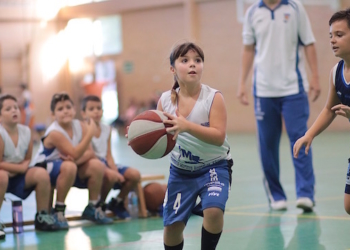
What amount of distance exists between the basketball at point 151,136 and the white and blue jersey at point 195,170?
20 cm

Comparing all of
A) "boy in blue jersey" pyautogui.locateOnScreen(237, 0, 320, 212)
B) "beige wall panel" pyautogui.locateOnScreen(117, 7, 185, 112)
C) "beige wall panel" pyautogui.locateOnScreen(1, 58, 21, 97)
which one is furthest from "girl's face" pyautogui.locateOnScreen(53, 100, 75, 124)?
"beige wall panel" pyautogui.locateOnScreen(1, 58, 21, 97)

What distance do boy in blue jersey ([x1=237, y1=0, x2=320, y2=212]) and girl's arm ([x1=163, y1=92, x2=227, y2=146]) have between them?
225cm

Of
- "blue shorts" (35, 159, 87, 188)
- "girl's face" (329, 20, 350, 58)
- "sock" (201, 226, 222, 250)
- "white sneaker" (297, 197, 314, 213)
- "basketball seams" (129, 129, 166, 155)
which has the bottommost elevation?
"white sneaker" (297, 197, 314, 213)

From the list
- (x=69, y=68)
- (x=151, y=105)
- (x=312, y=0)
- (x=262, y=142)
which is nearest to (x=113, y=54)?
(x=69, y=68)

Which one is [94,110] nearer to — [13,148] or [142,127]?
[13,148]

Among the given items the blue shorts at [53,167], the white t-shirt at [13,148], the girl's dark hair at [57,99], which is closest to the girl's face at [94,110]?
the girl's dark hair at [57,99]

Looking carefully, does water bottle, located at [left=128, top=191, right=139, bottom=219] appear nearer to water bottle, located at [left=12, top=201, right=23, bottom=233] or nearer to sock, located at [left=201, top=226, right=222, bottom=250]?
water bottle, located at [left=12, top=201, right=23, bottom=233]

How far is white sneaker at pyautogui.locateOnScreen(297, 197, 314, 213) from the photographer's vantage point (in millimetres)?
5520

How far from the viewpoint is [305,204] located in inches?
217

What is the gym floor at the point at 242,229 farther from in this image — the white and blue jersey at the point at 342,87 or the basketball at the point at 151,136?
the basketball at the point at 151,136

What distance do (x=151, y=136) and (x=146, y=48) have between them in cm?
2005

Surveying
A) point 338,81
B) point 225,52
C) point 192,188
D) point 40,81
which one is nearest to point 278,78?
point 338,81

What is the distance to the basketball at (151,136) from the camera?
3.52 m

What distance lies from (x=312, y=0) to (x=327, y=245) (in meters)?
14.9
